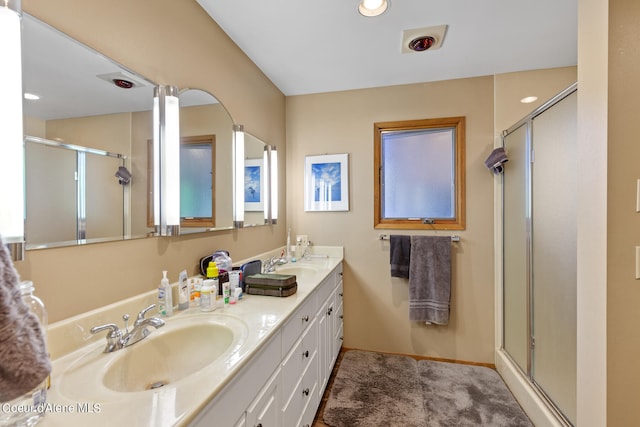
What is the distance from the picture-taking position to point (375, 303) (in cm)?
246

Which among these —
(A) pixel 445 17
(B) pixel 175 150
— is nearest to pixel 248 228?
(B) pixel 175 150

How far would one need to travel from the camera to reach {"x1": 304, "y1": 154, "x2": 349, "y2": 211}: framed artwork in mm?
2494

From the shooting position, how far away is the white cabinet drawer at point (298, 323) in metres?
1.18

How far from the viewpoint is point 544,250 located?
164cm

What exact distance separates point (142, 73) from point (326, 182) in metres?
1.65

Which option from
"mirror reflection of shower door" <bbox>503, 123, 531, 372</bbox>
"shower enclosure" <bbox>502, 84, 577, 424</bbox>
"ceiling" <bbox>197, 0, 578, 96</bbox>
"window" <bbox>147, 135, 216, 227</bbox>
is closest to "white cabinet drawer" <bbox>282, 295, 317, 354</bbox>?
"window" <bbox>147, 135, 216, 227</bbox>

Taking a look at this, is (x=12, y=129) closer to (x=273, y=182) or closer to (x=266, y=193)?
(x=266, y=193)

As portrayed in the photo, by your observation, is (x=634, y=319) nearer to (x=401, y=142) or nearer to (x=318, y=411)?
(x=318, y=411)

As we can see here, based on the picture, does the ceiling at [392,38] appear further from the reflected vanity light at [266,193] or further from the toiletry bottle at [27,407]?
the toiletry bottle at [27,407]

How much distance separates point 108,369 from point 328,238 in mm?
1907

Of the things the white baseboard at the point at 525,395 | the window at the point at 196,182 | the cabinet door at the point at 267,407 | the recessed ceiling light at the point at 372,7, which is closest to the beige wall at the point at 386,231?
the white baseboard at the point at 525,395

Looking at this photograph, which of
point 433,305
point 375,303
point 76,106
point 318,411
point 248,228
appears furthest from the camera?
point 375,303

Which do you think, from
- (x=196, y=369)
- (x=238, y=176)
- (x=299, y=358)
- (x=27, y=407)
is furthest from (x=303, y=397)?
(x=238, y=176)

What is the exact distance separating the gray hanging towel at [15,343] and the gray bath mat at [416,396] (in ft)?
5.55
